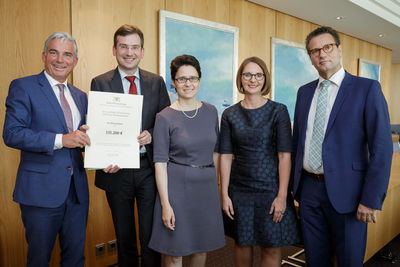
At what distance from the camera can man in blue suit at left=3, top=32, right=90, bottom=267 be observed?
1611 millimetres

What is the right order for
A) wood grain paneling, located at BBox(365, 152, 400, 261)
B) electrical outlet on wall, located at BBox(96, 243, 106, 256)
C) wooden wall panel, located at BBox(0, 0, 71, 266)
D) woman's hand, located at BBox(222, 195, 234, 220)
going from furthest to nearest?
electrical outlet on wall, located at BBox(96, 243, 106, 256) < wood grain paneling, located at BBox(365, 152, 400, 261) < wooden wall panel, located at BBox(0, 0, 71, 266) < woman's hand, located at BBox(222, 195, 234, 220)

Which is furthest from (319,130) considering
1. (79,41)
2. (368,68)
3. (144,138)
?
(368,68)

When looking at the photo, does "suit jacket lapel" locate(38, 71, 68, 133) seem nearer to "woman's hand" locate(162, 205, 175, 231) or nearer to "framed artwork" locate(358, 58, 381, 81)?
"woman's hand" locate(162, 205, 175, 231)

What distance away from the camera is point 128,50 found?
1854mm

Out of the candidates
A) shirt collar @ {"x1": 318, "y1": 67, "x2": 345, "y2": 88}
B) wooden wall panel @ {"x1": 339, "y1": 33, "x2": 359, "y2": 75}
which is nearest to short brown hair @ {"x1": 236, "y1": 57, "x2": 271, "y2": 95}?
shirt collar @ {"x1": 318, "y1": 67, "x2": 345, "y2": 88}

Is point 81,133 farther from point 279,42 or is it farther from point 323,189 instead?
point 279,42

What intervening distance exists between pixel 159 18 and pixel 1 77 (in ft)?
5.39

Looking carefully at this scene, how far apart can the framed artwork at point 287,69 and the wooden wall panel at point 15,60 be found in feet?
10.7

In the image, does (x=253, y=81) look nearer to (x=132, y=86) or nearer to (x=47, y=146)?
(x=132, y=86)

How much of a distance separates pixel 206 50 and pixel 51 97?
2344 mm

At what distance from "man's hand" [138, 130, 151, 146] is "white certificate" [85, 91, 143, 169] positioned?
0.02 metres

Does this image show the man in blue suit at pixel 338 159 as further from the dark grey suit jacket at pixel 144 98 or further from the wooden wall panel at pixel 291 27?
the wooden wall panel at pixel 291 27

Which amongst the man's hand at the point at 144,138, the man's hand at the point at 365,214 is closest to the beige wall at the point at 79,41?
the man's hand at the point at 144,138

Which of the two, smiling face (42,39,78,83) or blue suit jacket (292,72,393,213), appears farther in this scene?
smiling face (42,39,78,83)
